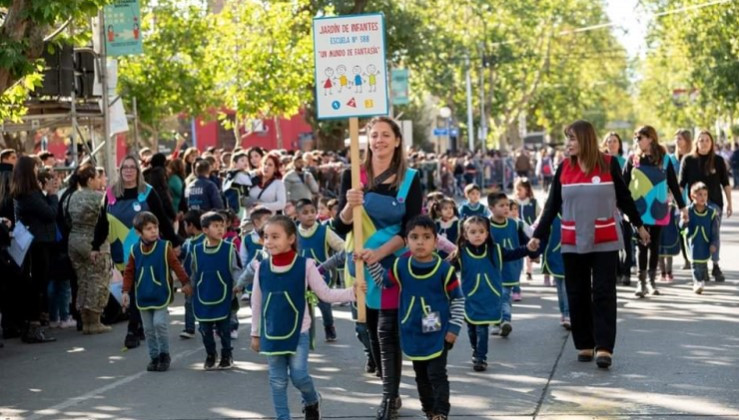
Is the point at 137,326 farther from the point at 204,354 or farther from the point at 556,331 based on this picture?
the point at 556,331

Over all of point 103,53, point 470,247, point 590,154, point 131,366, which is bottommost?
point 131,366

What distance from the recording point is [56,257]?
1426 centimetres

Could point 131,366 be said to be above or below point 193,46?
below

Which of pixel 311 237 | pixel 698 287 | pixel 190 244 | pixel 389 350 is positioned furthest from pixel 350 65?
pixel 698 287

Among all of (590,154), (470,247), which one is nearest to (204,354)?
(470,247)

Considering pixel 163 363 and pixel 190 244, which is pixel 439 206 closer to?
pixel 190 244

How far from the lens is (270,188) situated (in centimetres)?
1698

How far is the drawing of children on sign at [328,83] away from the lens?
8781 mm

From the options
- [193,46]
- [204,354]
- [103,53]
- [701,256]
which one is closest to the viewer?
[204,354]

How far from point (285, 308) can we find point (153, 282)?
10.5 feet

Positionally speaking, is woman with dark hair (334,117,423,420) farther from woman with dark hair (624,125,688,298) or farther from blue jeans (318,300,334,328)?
woman with dark hair (624,125,688,298)

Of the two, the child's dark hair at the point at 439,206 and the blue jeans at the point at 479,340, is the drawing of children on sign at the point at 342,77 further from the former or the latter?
the child's dark hair at the point at 439,206

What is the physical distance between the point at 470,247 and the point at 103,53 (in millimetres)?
11020

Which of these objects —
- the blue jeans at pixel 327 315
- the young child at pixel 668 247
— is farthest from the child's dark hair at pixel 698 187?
the blue jeans at pixel 327 315
